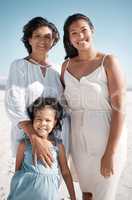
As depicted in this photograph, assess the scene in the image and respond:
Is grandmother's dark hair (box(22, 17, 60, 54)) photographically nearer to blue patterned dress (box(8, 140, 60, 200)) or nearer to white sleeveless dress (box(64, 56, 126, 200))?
white sleeveless dress (box(64, 56, 126, 200))

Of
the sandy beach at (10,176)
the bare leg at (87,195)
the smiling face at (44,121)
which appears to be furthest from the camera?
the sandy beach at (10,176)

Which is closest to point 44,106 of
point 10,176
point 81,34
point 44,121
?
point 44,121

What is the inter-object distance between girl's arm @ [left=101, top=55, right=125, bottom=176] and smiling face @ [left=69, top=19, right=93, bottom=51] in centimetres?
34

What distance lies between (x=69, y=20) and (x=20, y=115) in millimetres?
1029

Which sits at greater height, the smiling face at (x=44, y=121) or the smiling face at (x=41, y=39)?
the smiling face at (x=41, y=39)

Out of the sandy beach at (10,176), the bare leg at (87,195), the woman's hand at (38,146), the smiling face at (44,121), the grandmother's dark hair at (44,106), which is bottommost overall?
the sandy beach at (10,176)

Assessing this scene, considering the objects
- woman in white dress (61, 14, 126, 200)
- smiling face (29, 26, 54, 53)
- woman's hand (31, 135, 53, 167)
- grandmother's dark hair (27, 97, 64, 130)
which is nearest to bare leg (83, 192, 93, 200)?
woman in white dress (61, 14, 126, 200)

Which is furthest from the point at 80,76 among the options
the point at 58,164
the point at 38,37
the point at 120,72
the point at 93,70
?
the point at 58,164

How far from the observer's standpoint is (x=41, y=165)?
3266 millimetres

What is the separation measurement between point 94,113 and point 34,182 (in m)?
0.83

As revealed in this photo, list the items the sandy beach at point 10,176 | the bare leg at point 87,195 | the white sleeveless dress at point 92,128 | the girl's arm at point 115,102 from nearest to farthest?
1. the girl's arm at point 115,102
2. the white sleeveless dress at point 92,128
3. the bare leg at point 87,195
4. the sandy beach at point 10,176

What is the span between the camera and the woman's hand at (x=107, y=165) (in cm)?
310

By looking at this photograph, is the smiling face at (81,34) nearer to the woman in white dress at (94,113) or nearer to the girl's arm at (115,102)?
the woman in white dress at (94,113)

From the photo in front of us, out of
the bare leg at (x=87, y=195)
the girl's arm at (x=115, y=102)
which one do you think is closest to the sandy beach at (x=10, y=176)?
the bare leg at (x=87, y=195)
